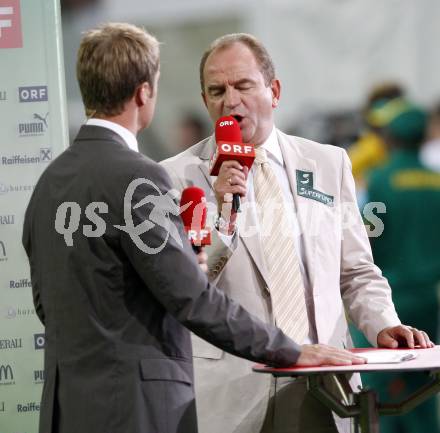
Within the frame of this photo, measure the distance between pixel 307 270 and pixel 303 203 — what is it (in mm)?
228

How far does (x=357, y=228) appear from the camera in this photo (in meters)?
3.38

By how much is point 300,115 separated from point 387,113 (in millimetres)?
1548

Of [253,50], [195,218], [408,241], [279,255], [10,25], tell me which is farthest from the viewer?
[408,241]

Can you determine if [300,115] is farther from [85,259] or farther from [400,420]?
[85,259]

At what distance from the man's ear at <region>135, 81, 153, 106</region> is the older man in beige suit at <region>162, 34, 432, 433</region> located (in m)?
0.38

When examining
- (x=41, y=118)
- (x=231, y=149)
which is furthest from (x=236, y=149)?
(x=41, y=118)

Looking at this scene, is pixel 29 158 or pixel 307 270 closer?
pixel 307 270

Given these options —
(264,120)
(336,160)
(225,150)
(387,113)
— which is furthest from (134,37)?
(387,113)

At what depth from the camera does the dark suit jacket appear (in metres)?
2.55

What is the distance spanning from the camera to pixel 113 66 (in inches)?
104

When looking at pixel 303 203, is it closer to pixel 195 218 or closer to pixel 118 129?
pixel 195 218

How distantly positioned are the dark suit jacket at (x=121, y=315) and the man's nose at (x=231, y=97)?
2.35 feet

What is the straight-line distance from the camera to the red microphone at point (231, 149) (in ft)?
9.62

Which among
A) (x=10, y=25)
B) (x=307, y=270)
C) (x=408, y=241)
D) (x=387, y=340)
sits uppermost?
(x=10, y=25)
